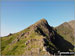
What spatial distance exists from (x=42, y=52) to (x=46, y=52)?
5.45 metres

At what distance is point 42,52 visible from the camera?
650 feet

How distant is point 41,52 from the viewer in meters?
199

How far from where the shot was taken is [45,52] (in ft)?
647

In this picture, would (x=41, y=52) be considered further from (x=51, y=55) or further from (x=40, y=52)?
(x=51, y=55)

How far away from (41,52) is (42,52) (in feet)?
4.89

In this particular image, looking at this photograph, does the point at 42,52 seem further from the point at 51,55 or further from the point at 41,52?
the point at 51,55

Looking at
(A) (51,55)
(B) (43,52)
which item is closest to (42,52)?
(B) (43,52)

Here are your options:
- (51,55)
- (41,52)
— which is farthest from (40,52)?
(51,55)

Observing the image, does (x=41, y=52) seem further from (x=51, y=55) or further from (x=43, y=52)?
(x=51, y=55)

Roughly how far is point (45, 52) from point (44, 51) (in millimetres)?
2949

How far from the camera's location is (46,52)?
19800cm

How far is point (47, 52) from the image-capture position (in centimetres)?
19825

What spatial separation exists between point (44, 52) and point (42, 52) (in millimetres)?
2773

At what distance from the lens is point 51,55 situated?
191 metres
